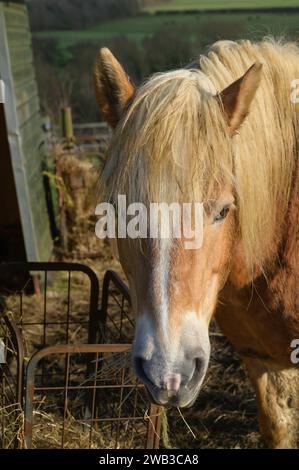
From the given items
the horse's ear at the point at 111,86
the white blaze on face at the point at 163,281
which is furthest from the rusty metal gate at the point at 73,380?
the horse's ear at the point at 111,86

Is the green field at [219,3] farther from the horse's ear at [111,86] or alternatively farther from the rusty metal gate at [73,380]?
the horse's ear at [111,86]

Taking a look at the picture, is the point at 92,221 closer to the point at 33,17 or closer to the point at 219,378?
the point at 219,378

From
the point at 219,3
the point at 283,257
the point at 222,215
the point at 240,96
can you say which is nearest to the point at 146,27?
the point at 219,3

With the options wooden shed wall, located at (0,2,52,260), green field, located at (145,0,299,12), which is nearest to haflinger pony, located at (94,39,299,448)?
wooden shed wall, located at (0,2,52,260)

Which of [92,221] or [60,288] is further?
[92,221]

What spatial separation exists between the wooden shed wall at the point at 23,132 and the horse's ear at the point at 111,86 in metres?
3.11

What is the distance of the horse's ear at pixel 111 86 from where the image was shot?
2.06 metres

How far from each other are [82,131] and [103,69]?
44.1 ft

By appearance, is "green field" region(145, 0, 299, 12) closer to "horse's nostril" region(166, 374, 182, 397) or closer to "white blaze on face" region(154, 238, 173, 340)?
"white blaze on face" region(154, 238, 173, 340)

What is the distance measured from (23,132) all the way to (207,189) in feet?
13.0

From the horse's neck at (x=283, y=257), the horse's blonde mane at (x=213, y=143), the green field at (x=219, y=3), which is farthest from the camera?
the green field at (x=219, y=3)

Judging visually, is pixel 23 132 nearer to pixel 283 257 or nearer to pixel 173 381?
pixel 283 257

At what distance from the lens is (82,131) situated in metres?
15.2

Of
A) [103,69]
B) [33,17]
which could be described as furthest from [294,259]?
[33,17]
